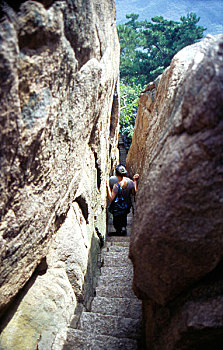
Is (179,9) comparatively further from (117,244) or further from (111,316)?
(111,316)

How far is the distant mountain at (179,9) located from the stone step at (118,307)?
6270 centimetres

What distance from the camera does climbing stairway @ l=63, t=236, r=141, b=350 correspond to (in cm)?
215

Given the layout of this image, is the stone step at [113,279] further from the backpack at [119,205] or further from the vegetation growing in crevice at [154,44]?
the vegetation growing in crevice at [154,44]

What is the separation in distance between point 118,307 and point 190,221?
187cm

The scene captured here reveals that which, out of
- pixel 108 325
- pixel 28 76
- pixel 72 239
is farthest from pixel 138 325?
pixel 28 76

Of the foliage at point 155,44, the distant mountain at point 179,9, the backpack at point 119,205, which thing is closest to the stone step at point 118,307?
the backpack at point 119,205

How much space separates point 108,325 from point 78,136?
6.20 ft

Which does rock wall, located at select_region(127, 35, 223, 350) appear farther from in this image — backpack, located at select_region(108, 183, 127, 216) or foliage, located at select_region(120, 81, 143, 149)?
foliage, located at select_region(120, 81, 143, 149)

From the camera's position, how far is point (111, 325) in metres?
2.42

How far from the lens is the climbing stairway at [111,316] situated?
2.15m

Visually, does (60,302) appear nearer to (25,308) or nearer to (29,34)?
(25,308)

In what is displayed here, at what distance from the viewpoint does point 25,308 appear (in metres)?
1.97

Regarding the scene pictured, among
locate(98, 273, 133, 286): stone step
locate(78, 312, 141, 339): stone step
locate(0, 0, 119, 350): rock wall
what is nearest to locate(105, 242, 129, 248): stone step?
locate(98, 273, 133, 286): stone step

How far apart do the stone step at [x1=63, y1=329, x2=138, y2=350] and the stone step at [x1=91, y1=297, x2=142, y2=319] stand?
46cm
